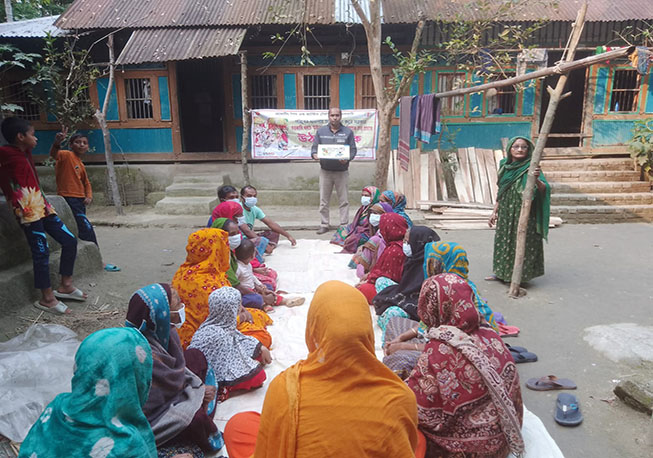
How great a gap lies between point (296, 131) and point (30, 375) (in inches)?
306

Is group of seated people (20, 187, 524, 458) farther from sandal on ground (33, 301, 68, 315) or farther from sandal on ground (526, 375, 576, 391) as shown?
sandal on ground (33, 301, 68, 315)

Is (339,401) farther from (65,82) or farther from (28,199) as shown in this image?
(65,82)

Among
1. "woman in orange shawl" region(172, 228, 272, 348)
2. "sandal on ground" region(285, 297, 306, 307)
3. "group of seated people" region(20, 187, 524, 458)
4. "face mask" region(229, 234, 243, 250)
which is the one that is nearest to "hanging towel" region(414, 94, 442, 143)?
"sandal on ground" region(285, 297, 306, 307)

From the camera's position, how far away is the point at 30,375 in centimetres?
301

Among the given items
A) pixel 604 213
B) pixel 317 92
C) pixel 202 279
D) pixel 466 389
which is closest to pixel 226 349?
pixel 202 279

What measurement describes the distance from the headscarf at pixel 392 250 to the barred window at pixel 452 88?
6.46 meters

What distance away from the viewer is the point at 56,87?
9883 mm

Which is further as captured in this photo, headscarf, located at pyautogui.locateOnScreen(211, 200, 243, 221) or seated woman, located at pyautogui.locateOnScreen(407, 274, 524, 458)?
headscarf, located at pyautogui.locateOnScreen(211, 200, 243, 221)

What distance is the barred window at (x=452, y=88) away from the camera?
10341 mm

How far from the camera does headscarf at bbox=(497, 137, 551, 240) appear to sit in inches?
202

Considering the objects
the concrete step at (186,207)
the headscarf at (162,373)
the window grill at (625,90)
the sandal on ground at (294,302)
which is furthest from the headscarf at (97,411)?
the window grill at (625,90)

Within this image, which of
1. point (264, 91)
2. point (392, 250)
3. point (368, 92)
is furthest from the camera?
point (264, 91)

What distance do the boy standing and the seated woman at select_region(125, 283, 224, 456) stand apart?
2.52 metres

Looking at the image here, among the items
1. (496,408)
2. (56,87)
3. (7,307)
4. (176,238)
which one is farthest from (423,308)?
(56,87)
